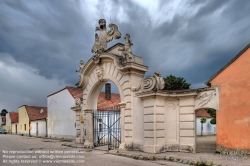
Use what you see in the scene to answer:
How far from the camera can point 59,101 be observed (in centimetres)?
2252

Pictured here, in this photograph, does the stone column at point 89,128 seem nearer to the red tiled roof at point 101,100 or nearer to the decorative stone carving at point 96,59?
the decorative stone carving at point 96,59

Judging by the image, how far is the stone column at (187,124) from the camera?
9344 millimetres

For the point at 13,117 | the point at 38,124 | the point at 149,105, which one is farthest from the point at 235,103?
the point at 13,117

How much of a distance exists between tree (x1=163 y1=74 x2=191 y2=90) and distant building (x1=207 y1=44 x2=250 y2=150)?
14584mm

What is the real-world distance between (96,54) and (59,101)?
1220cm

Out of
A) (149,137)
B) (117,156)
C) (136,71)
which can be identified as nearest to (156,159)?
(149,137)

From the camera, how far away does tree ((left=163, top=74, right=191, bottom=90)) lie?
23719 millimetres

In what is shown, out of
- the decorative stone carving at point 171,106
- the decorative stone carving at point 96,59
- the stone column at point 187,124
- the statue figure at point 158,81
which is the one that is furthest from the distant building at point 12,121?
the stone column at point 187,124

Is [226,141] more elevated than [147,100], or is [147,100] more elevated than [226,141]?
[147,100]

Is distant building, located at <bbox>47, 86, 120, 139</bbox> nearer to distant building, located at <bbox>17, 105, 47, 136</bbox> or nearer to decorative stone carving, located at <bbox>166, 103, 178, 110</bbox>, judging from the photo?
distant building, located at <bbox>17, 105, 47, 136</bbox>

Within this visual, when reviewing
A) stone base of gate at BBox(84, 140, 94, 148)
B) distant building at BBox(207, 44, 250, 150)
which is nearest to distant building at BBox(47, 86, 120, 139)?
stone base of gate at BBox(84, 140, 94, 148)

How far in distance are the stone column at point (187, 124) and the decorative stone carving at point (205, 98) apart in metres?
0.36

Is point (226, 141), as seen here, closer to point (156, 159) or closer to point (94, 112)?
point (156, 159)

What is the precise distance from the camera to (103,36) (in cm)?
1255
